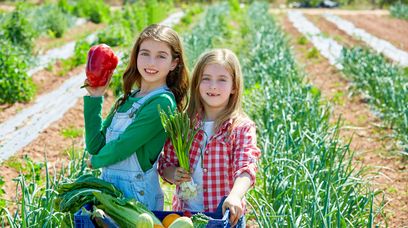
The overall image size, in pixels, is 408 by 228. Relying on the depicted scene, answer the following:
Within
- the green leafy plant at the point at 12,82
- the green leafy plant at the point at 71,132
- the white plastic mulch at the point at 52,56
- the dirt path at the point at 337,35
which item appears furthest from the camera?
the dirt path at the point at 337,35

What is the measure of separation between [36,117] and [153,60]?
4.20 meters

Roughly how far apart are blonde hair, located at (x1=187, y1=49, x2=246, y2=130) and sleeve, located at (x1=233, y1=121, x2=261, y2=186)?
0.05m

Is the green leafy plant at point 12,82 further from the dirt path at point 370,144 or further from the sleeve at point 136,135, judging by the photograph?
the sleeve at point 136,135

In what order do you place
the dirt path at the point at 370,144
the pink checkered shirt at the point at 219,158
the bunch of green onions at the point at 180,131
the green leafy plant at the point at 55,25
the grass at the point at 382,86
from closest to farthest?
the bunch of green onions at the point at 180,131 → the pink checkered shirt at the point at 219,158 → the dirt path at the point at 370,144 → the grass at the point at 382,86 → the green leafy plant at the point at 55,25

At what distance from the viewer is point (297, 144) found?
12.0 feet

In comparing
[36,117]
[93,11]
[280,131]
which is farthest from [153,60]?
[93,11]

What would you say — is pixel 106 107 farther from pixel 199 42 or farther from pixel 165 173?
pixel 165 173

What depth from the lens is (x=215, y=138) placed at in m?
2.69

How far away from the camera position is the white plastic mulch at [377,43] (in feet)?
37.7

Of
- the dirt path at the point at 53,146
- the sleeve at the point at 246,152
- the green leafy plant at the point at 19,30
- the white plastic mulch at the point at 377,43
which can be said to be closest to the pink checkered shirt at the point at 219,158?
the sleeve at the point at 246,152

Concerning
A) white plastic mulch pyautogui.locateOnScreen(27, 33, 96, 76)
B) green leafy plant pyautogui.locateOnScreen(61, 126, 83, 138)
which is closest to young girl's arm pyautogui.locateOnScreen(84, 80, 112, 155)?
green leafy plant pyautogui.locateOnScreen(61, 126, 83, 138)

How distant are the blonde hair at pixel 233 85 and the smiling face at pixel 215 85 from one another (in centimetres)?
2

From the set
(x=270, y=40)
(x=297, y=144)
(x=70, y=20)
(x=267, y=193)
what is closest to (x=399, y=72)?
(x=270, y=40)

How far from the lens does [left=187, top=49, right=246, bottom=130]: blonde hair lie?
271 centimetres
